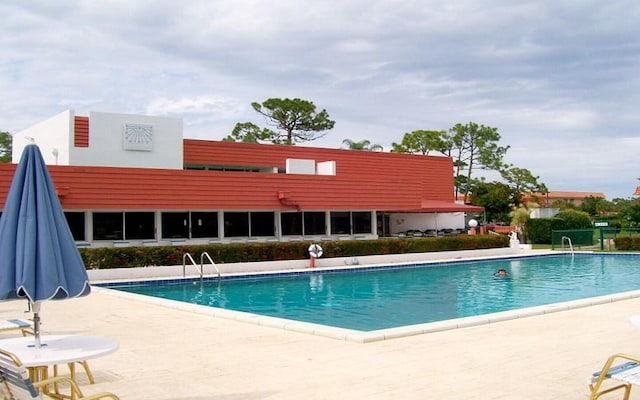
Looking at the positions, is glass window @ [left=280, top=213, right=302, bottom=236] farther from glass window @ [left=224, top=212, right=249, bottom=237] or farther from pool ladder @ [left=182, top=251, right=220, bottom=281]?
pool ladder @ [left=182, top=251, right=220, bottom=281]

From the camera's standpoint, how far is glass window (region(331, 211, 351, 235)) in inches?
1144

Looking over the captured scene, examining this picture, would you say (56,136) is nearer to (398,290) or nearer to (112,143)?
(112,143)

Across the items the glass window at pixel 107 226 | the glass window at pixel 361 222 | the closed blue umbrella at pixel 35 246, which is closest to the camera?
the closed blue umbrella at pixel 35 246

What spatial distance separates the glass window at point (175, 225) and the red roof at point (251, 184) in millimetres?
1296

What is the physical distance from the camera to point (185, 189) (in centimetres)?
2367

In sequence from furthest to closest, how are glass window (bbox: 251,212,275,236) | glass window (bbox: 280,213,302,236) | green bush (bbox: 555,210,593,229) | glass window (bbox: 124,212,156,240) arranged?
green bush (bbox: 555,210,593,229) < glass window (bbox: 280,213,302,236) < glass window (bbox: 251,212,275,236) < glass window (bbox: 124,212,156,240)

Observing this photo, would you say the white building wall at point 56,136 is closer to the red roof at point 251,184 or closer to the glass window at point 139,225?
the glass window at point 139,225

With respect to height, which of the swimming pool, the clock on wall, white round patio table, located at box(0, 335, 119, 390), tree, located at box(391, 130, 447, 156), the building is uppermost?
tree, located at box(391, 130, 447, 156)

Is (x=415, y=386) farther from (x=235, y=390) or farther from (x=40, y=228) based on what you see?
(x=40, y=228)

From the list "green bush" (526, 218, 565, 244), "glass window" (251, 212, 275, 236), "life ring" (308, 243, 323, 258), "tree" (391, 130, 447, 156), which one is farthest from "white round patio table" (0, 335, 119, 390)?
"tree" (391, 130, 447, 156)

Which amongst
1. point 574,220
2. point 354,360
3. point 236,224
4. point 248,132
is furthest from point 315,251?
point 248,132

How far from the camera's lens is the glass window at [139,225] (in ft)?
77.9

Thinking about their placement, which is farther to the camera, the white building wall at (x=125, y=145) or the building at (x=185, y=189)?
the white building wall at (x=125, y=145)

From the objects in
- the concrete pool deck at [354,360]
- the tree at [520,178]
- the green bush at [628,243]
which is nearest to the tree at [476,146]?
the tree at [520,178]
